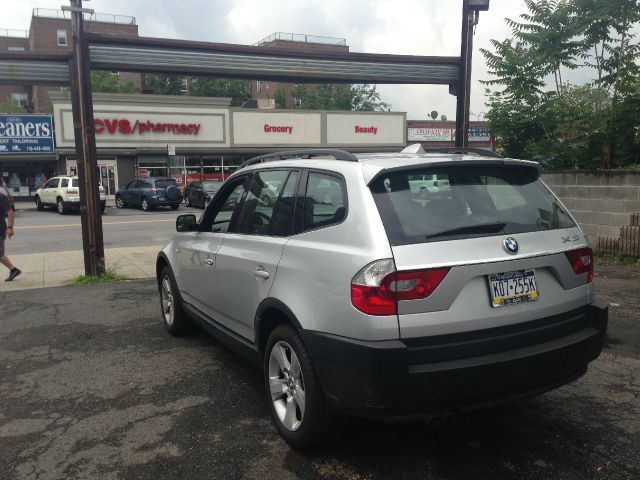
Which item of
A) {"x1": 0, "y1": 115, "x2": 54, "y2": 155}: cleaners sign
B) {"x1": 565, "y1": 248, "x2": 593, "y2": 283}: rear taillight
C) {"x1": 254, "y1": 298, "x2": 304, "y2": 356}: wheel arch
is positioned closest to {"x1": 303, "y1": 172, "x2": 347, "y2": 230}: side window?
{"x1": 254, "y1": 298, "x2": 304, "y2": 356}: wheel arch

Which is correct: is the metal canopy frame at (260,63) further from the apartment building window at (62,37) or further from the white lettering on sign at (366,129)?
the apartment building window at (62,37)

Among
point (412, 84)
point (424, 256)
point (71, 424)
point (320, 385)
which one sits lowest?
point (71, 424)

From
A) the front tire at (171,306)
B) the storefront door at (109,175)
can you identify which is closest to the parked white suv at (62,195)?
the storefront door at (109,175)

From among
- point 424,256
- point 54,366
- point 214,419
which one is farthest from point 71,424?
point 424,256

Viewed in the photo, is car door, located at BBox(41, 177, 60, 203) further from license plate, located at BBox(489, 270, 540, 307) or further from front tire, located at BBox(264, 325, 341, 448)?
license plate, located at BBox(489, 270, 540, 307)

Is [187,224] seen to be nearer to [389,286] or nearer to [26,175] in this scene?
[389,286]

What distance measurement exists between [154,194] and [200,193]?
219cm

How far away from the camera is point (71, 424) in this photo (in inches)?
151

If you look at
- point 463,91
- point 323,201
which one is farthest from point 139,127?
point 323,201

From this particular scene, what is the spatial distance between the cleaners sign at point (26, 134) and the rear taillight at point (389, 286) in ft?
113

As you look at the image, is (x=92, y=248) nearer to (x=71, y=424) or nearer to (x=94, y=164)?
(x=94, y=164)

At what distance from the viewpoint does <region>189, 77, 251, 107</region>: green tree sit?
63306 millimetres

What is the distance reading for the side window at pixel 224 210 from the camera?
4.62 m

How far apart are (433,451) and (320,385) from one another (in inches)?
31.6
